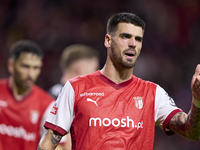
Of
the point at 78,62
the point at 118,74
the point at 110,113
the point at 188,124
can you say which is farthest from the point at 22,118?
the point at 188,124

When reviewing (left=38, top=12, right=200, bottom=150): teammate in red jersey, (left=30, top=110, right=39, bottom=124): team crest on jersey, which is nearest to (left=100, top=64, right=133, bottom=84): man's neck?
Answer: (left=38, top=12, right=200, bottom=150): teammate in red jersey

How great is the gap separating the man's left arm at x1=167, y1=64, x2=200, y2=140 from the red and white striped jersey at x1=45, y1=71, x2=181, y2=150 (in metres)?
0.06

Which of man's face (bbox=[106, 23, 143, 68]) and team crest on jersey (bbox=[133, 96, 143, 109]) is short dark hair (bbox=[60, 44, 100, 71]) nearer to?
man's face (bbox=[106, 23, 143, 68])

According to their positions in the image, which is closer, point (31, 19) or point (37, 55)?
point (37, 55)

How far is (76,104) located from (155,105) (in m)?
0.67

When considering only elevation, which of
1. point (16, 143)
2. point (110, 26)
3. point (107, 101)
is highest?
point (110, 26)

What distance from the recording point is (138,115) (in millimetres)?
3088

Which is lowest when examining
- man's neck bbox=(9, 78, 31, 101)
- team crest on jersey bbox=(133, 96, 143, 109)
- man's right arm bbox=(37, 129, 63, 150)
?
man's neck bbox=(9, 78, 31, 101)

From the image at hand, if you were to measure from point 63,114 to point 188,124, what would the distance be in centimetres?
102

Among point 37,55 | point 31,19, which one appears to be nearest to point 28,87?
point 37,55

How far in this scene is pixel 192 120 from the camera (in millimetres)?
2934

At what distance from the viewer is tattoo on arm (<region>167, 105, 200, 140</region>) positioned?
2920 millimetres

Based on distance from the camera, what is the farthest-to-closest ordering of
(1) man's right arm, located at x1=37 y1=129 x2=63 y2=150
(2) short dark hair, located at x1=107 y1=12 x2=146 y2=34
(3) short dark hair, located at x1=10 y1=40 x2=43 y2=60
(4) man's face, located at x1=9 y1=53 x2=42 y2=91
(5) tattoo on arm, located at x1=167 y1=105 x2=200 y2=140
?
(3) short dark hair, located at x1=10 y1=40 x2=43 y2=60, (4) man's face, located at x1=9 y1=53 x2=42 y2=91, (2) short dark hair, located at x1=107 y1=12 x2=146 y2=34, (1) man's right arm, located at x1=37 y1=129 x2=63 y2=150, (5) tattoo on arm, located at x1=167 y1=105 x2=200 y2=140

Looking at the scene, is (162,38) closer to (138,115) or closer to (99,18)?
(99,18)
